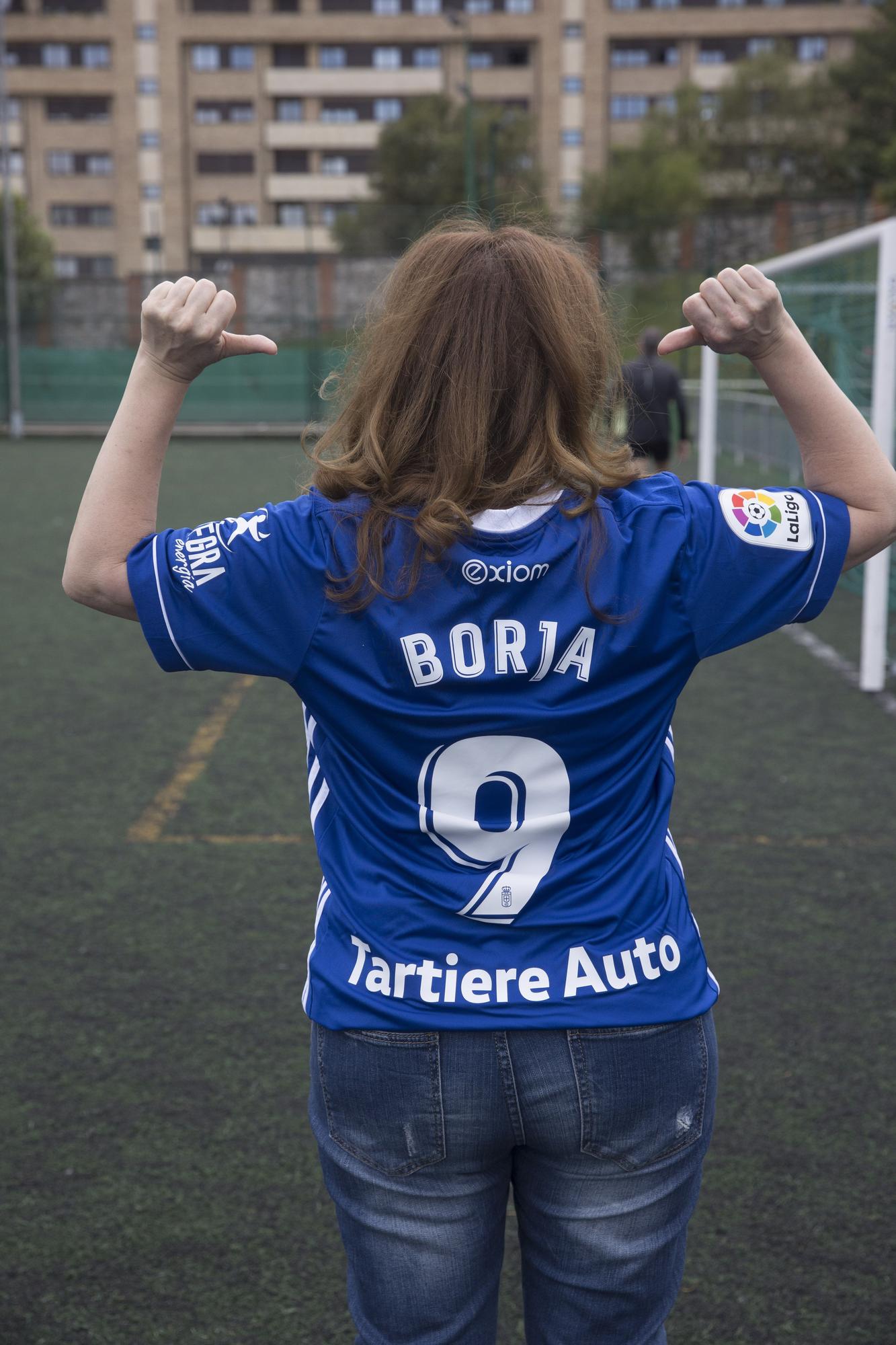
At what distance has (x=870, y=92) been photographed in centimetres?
5322

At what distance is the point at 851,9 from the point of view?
211 ft

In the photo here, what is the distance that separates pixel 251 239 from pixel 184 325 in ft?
231

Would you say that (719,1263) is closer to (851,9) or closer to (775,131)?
(775,131)

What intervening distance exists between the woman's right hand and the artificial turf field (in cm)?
179

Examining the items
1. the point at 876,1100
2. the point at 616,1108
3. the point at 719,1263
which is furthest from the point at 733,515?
the point at 876,1100

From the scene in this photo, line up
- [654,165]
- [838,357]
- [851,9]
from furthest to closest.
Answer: [851,9] → [654,165] → [838,357]

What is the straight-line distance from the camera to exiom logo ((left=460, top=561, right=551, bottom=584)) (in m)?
1.31

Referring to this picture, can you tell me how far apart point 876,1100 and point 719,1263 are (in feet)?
2.45

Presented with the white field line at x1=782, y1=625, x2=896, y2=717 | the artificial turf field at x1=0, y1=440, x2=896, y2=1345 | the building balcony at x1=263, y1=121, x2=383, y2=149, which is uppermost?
the building balcony at x1=263, y1=121, x2=383, y2=149

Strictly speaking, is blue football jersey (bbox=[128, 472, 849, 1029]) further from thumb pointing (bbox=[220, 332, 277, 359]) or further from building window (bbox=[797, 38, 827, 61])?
building window (bbox=[797, 38, 827, 61])

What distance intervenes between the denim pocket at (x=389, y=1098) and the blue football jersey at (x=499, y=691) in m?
0.02

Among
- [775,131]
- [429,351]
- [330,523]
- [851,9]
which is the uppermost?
[851,9]

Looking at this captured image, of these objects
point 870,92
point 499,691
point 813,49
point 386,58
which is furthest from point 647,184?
point 499,691

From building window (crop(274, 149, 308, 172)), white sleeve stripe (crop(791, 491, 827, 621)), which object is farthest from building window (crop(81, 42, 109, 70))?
white sleeve stripe (crop(791, 491, 827, 621))
